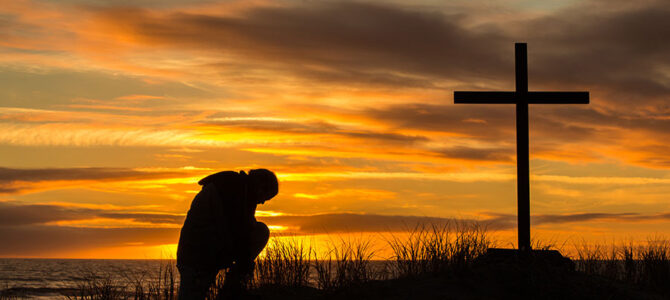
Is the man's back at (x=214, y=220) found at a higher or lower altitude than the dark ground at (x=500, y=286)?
higher

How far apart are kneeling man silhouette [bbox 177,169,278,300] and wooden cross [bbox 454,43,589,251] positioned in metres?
4.17

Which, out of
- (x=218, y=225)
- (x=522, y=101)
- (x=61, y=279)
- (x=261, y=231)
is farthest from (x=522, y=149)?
(x=61, y=279)

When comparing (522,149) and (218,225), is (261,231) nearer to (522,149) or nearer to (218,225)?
(218,225)

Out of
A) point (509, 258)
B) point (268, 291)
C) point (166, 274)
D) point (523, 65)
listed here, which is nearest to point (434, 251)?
point (509, 258)

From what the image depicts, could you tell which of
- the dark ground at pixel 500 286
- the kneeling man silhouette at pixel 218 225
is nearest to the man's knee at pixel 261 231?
the kneeling man silhouette at pixel 218 225

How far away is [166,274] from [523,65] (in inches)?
241

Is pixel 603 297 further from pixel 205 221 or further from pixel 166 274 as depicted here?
pixel 166 274

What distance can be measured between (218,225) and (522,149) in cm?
498

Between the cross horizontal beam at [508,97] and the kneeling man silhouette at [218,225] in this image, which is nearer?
the kneeling man silhouette at [218,225]

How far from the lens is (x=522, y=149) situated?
963 cm

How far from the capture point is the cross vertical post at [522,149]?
30.7 feet

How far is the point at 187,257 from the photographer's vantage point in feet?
22.1

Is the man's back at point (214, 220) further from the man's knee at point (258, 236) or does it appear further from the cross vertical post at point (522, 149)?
the cross vertical post at point (522, 149)

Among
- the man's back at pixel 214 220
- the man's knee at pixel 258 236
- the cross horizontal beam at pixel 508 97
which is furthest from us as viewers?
the cross horizontal beam at pixel 508 97
